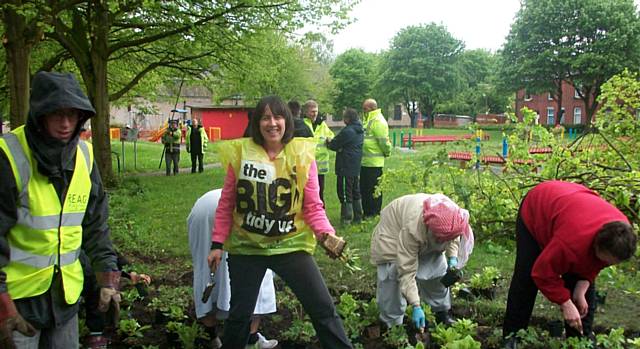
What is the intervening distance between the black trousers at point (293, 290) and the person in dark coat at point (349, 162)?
5.12 m

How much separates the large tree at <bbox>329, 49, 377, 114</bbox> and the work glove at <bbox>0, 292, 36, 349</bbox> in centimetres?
5937

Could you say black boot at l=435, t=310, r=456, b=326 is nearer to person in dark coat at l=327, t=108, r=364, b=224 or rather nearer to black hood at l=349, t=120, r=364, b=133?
person in dark coat at l=327, t=108, r=364, b=224

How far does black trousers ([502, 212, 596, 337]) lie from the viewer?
148 inches

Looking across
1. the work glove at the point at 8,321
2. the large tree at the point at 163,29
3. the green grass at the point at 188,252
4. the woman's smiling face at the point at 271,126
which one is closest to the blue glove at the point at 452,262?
the green grass at the point at 188,252

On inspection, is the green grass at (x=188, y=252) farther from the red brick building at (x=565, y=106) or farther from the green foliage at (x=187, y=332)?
the red brick building at (x=565, y=106)

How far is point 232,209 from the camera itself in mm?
3562

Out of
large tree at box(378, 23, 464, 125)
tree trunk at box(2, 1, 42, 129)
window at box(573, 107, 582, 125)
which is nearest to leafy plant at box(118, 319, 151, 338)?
tree trunk at box(2, 1, 42, 129)

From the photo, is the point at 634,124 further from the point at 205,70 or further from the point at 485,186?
the point at 205,70

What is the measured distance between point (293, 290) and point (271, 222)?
436 mm

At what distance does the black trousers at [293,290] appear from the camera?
3.40 meters

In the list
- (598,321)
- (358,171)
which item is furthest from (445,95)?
(598,321)

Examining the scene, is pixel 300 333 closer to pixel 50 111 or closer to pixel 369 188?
pixel 50 111

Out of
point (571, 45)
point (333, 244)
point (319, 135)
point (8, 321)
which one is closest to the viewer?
point (8, 321)

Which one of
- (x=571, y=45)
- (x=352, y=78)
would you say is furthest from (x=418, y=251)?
(x=352, y=78)
